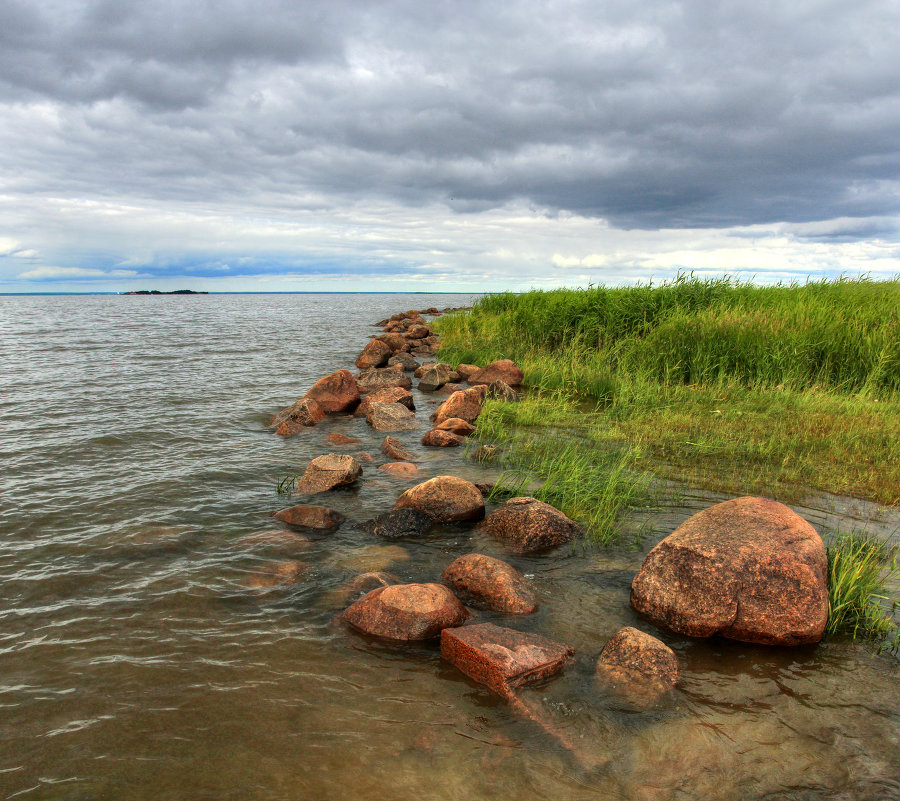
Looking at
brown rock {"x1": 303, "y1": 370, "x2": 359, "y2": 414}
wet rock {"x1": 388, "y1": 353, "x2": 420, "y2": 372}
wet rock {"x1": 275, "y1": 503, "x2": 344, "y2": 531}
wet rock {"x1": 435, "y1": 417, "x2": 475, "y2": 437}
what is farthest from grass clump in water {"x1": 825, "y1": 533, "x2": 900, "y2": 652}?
wet rock {"x1": 388, "y1": 353, "x2": 420, "y2": 372}

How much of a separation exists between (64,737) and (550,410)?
997 centimetres

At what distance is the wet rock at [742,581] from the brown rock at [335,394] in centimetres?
964

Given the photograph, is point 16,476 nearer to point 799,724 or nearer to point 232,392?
point 232,392

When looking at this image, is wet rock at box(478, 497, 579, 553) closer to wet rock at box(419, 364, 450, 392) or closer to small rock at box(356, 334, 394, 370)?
wet rock at box(419, 364, 450, 392)

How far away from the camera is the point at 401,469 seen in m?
8.94

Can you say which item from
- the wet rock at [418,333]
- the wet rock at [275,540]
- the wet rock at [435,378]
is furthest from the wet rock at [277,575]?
the wet rock at [418,333]

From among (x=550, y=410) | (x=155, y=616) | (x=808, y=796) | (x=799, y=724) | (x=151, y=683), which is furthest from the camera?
(x=550, y=410)

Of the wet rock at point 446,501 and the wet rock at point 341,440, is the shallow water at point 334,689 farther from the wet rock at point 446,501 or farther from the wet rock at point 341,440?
the wet rock at point 341,440

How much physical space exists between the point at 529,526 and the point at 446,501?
1.13 metres

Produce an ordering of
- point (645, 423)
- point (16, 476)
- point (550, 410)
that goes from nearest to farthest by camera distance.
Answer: point (16, 476)
point (645, 423)
point (550, 410)

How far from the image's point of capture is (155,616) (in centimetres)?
488

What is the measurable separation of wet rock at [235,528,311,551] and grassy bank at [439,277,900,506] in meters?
3.56

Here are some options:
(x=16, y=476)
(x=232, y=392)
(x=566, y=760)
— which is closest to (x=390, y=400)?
(x=232, y=392)

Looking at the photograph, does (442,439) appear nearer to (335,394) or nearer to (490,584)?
(335,394)
